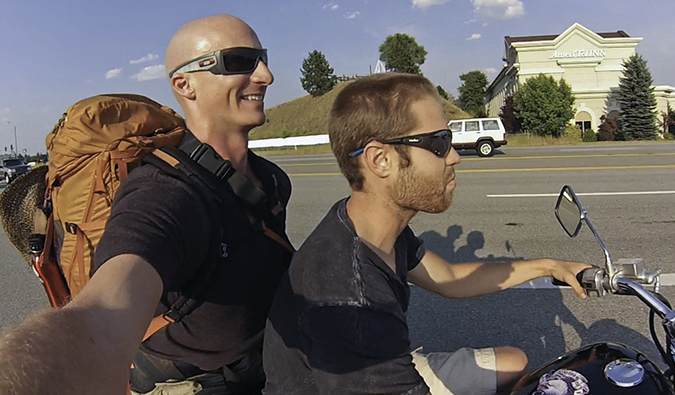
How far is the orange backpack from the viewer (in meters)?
1.63

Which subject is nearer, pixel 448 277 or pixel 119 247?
pixel 119 247

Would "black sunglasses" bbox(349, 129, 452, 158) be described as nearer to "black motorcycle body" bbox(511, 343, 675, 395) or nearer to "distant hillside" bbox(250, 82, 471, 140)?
"black motorcycle body" bbox(511, 343, 675, 395)

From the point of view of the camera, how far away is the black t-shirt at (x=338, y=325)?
Result: 1371 millimetres

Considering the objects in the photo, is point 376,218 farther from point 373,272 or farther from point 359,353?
point 359,353

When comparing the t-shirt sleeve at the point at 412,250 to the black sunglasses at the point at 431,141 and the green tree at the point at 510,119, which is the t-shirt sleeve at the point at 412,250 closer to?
the black sunglasses at the point at 431,141

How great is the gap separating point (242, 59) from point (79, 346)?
1.44m

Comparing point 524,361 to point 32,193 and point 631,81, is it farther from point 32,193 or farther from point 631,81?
point 631,81

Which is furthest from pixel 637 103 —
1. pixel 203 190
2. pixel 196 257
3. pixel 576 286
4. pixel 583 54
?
pixel 196 257

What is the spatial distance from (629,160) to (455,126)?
28.1ft

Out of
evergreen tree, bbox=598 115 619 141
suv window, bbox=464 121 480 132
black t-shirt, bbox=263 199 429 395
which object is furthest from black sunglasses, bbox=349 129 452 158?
evergreen tree, bbox=598 115 619 141

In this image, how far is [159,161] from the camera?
1.60 m

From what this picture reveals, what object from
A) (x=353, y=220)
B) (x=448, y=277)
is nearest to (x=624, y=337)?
(x=448, y=277)

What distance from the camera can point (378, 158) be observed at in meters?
1.70

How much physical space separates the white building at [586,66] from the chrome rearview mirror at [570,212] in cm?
5010
